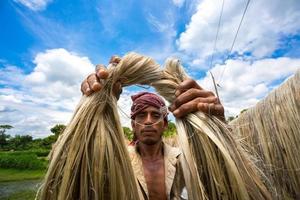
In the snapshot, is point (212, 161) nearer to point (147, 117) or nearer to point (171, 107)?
point (171, 107)

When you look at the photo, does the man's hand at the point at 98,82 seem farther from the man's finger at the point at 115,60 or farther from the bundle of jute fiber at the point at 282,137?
the bundle of jute fiber at the point at 282,137

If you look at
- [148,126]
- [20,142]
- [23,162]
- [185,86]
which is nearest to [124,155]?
[185,86]

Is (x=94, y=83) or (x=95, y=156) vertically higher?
(x=94, y=83)

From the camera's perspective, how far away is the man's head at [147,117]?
2.21 meters

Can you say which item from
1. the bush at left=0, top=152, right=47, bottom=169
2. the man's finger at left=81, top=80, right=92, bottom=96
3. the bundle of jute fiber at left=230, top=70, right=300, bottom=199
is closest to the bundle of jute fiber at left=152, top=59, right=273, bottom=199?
the man's finger at left=81, top=80, right=92, bottom=96

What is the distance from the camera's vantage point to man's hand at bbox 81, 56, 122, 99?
1.06m

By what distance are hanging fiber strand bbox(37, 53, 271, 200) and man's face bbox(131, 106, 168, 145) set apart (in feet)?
3.37

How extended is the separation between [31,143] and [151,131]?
51866mm

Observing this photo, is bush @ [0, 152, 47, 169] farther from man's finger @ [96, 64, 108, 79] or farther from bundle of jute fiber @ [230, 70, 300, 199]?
man's finger @ [96, 64, 108, 79]

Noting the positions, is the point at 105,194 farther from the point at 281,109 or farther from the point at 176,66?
the point at 281,109

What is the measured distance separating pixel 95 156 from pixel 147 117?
129 centimetres

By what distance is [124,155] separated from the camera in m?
1.03

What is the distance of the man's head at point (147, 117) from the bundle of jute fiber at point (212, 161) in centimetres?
99

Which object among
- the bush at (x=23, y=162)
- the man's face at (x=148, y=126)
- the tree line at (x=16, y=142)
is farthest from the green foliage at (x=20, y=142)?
the man's face at (x=148, y=126)
